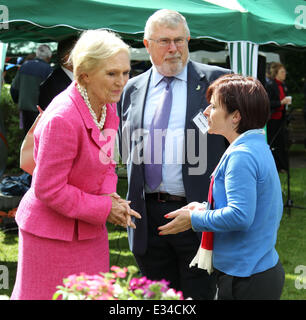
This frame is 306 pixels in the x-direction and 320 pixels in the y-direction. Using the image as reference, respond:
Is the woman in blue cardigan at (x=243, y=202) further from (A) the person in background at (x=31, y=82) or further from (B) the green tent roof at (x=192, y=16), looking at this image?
(A) the person in background at (x=31, y=82)

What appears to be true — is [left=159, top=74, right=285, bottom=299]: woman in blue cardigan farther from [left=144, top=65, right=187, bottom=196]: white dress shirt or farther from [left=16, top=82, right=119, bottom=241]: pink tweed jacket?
[left=144, top=65, right=187, bottom=196]: white dress shirt

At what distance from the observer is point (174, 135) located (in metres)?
3.00

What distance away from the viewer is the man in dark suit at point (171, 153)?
298cm

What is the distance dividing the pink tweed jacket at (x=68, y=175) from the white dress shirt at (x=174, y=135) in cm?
61

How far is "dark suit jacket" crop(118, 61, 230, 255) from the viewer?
2963 millimetres

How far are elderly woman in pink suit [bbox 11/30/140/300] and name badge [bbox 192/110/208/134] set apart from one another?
0.70 m

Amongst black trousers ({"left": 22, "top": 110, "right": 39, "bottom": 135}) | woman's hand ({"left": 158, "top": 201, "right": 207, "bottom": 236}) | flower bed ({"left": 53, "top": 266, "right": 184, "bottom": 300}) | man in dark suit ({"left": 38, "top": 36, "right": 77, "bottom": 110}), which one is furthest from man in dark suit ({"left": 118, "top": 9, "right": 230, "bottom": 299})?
black trousers ({"left": 22, "top": 110, "right": 39, "bottom": 135})

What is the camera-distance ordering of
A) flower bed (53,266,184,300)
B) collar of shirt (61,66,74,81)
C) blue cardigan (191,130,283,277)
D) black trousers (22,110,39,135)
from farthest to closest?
black trousers (22,110,39,135), collar of shirt (61,66,74,81), blue cardigan (191,130,283,277), flower bed (53,266,184,300)

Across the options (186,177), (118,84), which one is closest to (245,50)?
(186,177)

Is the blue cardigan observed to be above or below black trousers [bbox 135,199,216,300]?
above

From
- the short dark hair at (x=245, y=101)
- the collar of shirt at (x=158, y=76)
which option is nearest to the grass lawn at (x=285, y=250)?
the collar of shirt at (x=158, y=76)

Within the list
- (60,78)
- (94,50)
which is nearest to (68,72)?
(60,78)
